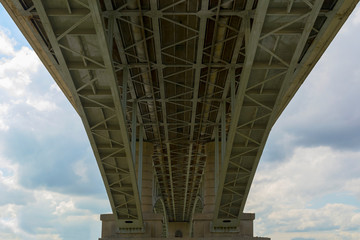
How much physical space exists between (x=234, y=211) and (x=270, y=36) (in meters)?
15.0

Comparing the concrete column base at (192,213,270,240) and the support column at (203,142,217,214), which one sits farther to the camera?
the support column at (203,142,217,214)

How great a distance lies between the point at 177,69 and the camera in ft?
77.2

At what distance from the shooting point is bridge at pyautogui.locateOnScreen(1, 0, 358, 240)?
52.5ft

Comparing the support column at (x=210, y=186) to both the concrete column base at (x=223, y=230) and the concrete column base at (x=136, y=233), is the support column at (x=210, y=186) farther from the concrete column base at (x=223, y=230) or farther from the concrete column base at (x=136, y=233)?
the concrete column base at (x=136, y=233)

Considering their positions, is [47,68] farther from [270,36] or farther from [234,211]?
[234,211]

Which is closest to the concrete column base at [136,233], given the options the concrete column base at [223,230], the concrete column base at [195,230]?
the concrete column base at [195,230]

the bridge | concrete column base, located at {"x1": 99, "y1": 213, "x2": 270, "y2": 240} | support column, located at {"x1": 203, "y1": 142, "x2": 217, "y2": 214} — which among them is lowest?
concrete column base, located at {"x1": 99, "y1": 213, "x2": 270, "y2": 240}

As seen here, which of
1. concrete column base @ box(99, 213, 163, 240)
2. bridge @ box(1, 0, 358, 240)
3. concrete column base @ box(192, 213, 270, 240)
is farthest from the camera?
concrete column base @ box(192, 213, 270, 240)

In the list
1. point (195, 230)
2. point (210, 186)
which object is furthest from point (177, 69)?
point (210, 186)

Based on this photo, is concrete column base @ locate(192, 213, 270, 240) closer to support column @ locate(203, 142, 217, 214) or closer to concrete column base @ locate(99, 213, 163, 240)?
concrete column base @ locate(99, 213, 163, 240)

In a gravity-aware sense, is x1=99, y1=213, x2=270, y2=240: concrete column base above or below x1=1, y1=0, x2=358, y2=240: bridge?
below

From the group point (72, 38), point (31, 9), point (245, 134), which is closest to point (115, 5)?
point (72, 38)

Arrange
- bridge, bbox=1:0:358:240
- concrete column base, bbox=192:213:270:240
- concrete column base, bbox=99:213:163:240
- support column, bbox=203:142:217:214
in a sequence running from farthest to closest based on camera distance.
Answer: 1. support column, bbox=203:142:217:214
2. concrete column base, bbox=192:213:270:240
3. concrete column base, bbox=99:213:163:240
4. bridge, bbox=1:0:358:240

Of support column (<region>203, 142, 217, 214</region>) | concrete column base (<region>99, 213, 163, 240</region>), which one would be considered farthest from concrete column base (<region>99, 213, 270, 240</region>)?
support column (<region>203, 142, 217, 214</region>)
